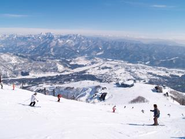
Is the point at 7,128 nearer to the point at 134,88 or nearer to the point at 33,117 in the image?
the point at 33,117

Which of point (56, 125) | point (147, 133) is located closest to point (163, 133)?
point (147, 133)

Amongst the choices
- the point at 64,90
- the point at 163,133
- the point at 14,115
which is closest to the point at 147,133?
the point at 163,133

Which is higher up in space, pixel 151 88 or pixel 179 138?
pixel 179 138

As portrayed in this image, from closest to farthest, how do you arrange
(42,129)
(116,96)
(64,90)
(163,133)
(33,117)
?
(42,129)
(163,133)
(33,117)
(116,96)
(64,90)

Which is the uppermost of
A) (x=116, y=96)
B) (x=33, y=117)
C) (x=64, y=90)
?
(x=33, y=117)

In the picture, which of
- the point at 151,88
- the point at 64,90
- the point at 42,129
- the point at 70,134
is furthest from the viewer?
the point at 64,90

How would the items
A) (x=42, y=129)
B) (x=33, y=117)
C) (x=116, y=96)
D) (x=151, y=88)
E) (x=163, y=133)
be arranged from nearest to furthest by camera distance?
(x=42, y=129)
(x=163, y=133)
(x=33, y=117)
(x=116, y=96)
(x=151, y=88)

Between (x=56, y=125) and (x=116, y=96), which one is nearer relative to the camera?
(x=56, y=125)

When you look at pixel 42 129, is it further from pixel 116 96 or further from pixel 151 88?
pixel 151 88

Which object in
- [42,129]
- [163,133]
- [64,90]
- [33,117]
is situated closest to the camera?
[42,129]
